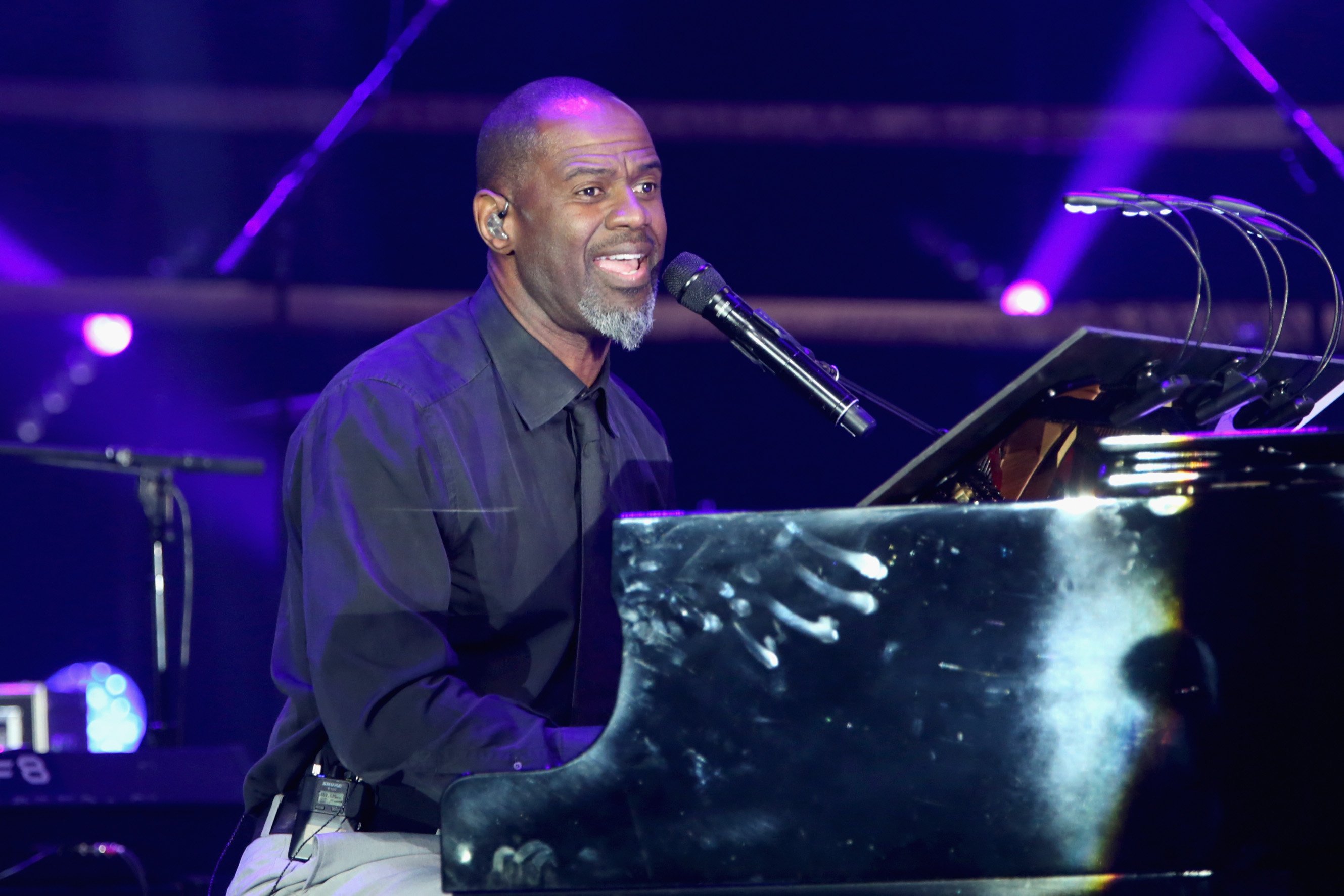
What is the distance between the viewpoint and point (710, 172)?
383cm

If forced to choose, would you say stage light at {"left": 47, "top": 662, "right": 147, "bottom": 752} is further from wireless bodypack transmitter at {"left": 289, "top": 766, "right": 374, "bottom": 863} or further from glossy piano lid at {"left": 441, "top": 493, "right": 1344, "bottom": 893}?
glossy piano lid at {"left": 441, "top": 493, "right": 1344, "bottom": 893}

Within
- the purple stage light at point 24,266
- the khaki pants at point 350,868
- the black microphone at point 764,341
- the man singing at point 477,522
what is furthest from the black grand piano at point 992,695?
the purple stage light at point 24,266

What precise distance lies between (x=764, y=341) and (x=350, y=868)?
0.95 meters

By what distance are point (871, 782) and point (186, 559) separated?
114 inches

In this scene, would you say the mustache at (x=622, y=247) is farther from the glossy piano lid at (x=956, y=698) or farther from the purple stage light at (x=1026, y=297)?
the purple stage light at (x=1026, y=297)

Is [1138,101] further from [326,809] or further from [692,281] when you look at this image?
[326,809]

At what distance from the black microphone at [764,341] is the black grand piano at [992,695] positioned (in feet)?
1.63

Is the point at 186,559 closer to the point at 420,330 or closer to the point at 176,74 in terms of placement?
the point at 176,74

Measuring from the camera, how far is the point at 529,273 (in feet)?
7.29

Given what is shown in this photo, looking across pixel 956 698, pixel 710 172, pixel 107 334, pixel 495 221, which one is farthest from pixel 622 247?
pixel 107 334

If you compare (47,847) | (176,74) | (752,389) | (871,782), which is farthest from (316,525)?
(176,74)

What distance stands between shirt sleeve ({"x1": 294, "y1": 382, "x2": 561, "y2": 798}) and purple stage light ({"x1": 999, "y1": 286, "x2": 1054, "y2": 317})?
238 centimetres

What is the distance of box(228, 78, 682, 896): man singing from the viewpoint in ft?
5.48

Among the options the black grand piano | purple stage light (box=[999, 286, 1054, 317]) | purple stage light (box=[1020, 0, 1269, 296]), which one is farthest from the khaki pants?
purple stage light (box=[1020, 0, 1269, 296])
